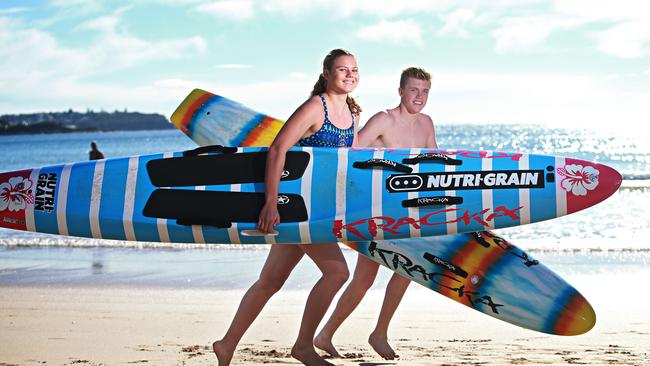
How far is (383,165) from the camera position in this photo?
4582 millimetres

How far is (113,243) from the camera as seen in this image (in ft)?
35.8

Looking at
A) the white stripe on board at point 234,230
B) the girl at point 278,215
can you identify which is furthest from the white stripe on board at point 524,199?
the white stripe on board at point 234,230

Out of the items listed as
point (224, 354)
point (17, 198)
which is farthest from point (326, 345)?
point (17, 198)

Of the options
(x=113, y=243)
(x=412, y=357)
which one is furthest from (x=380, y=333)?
(x=113, y=243)

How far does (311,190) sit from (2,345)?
2.22m

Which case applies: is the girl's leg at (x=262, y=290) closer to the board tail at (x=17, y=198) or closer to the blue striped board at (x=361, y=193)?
the blue striped board at (x=361, y=193)

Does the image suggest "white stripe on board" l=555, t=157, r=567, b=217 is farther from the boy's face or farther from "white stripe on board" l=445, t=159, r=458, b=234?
the boy's face

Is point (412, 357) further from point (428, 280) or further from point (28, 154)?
point (28, 154)

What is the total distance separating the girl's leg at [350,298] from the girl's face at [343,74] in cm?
111

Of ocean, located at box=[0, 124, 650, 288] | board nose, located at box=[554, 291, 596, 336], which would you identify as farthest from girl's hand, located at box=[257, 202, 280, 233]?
ocean, located at box=[0, 124, 650, 288]

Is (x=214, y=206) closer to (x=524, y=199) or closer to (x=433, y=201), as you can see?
(x=433, y=201)

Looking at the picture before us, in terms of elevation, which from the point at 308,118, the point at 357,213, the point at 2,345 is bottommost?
the point at 2,345

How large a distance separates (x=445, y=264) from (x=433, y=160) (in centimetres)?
77

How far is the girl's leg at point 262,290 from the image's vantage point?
424 centimetres
